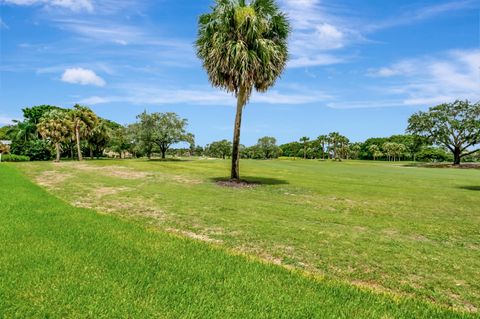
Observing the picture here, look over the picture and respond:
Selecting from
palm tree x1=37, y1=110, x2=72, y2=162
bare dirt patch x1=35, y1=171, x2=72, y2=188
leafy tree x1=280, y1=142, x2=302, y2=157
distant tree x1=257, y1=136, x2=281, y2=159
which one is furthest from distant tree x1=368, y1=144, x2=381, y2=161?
bare dirt patch x1=35, y1=171, x2=72, y2=188

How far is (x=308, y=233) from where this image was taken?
993 cm

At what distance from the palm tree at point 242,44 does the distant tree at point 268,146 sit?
405 feet

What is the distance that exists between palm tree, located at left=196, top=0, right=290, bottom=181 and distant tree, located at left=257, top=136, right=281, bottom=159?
123 meters

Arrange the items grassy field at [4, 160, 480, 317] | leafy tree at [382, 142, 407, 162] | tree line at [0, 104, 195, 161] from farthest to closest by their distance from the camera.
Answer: leafy tree at [382, 142, 407, 162] < tree line at [0, 104, 195, 161] < grassy field at [4, 160, 480, 317]

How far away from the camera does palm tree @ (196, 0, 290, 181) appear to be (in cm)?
2231

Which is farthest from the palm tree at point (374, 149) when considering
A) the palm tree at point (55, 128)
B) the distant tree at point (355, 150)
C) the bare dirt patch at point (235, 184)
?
the bare dirt patch at point (235, 184)

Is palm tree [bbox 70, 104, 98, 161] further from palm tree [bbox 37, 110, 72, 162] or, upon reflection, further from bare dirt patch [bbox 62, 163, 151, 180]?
bare dirt patch [bbox 62, 163, 151, 180]

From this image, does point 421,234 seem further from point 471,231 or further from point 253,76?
point 253,76

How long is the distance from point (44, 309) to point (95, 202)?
1096cm

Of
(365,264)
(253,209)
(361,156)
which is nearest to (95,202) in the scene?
(253,209)

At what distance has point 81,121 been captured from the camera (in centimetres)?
5966

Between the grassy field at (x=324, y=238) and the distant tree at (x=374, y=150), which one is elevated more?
the distant tree at (x=374, y=150)

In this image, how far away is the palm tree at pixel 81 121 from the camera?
58.8 metres

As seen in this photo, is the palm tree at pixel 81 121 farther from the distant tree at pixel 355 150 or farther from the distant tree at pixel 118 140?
the distant tree at pixel 355 150
